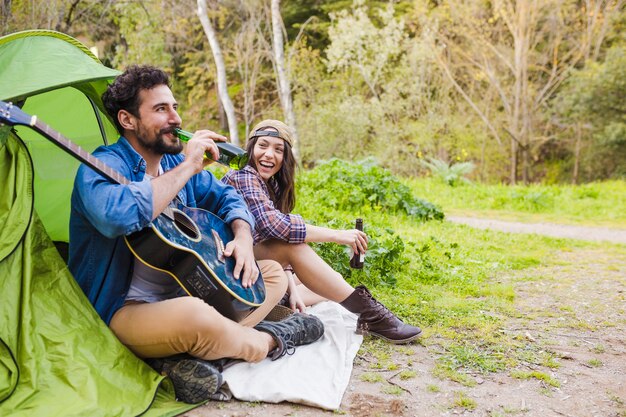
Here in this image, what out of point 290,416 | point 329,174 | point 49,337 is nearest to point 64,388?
point 49,337

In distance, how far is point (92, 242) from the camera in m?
2.49

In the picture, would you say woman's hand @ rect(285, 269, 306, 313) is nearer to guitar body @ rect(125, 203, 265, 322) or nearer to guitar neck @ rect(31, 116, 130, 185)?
guitar body @ rect(125, 203, 265, 322)

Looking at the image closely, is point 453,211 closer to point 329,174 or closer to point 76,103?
point 329,174

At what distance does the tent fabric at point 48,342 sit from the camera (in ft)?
7.37

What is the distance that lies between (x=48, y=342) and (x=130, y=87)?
1.14 metres

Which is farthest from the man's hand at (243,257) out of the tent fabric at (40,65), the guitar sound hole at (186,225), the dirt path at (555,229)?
the dirt path at (555,229)

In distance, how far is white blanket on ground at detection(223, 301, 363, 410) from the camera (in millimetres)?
2576

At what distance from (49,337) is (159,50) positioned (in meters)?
17.9

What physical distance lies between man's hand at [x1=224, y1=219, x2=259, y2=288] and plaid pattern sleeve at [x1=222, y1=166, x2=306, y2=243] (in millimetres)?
315

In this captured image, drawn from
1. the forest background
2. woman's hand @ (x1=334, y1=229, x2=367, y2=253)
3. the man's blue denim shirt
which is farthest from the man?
the forest background

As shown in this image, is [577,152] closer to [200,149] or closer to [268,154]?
[268,154]

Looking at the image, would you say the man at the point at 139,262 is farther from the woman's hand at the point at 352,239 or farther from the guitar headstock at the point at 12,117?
the woman's hand at the point at 352,239

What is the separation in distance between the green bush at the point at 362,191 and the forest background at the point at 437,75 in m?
4.75

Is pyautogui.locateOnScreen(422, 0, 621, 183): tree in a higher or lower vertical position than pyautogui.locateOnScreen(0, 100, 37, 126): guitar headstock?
higher
